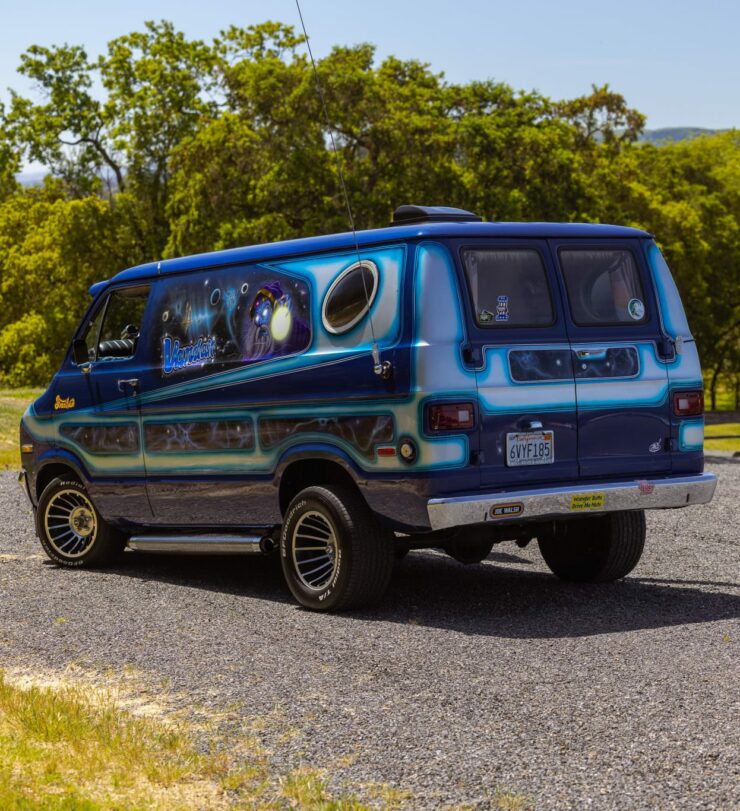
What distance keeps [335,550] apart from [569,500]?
1.41 metres

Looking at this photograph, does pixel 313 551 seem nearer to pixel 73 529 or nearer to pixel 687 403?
pixel 687 403

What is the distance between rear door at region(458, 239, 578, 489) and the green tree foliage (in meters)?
19.4

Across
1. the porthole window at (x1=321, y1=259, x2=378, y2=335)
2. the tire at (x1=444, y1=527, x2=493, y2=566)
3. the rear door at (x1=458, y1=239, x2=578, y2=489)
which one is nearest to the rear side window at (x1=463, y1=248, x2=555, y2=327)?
the rear door at (x1=458, y1=239, x2=578, y2=489)

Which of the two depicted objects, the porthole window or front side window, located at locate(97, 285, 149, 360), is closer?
the porthole window

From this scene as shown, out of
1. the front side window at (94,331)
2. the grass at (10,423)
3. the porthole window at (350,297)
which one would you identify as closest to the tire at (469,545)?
the porthole window at (350,297)

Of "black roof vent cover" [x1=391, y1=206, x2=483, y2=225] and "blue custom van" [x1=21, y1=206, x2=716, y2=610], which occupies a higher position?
"black roof vent cover" [x1=391, y1=206, x2=483, y2=225]

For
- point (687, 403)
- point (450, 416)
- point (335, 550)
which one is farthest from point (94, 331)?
point (687, 403)

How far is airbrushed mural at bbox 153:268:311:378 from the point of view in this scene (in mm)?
8234

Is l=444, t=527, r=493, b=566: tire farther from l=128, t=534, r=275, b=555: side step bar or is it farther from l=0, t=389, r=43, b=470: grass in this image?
l=0, t=389, r=43, b=470: grass

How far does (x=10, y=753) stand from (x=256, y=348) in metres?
3.95

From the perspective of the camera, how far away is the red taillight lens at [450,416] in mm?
7316

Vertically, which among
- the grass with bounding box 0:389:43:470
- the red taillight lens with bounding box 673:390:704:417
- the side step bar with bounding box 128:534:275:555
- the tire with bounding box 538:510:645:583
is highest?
the red taillight lens with bounding box 673:390:704:417

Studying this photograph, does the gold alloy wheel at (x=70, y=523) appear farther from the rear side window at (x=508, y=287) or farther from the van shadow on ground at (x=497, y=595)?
the rear side window at (x=508, y=287)

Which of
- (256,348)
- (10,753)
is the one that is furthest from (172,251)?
(10,753)
